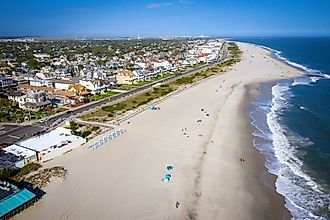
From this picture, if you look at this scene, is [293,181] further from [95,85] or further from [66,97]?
[95,85]

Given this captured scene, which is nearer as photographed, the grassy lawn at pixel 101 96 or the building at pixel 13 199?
the building at pixel 13 199

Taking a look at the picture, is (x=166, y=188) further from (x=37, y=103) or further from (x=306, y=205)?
(x=37, y=103)

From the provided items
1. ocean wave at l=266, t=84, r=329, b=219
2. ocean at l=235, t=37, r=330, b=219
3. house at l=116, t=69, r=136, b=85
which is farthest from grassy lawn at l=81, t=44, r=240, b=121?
ocean wave at l=266, t=84, r=329, b=219

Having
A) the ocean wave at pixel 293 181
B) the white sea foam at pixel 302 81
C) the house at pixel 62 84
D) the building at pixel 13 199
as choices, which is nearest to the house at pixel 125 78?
the house at pixel 62 84

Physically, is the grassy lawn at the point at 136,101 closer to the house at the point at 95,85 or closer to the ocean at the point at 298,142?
the house at the point at 95,85

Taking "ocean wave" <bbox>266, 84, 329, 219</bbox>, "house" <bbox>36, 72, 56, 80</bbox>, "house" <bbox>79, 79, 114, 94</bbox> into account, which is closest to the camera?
"ocean wave" <bbox>266, 84, 329, 219</bbox>

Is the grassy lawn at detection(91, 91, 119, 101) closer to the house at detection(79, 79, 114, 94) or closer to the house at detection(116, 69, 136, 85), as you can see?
the house at detection(79, 79, 114, 94)
